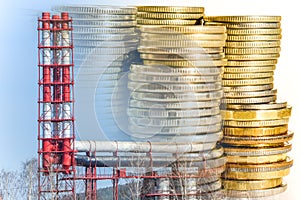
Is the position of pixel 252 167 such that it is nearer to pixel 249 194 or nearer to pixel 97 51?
pixel 249 194

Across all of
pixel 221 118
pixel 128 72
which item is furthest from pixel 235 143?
pixel 128 72

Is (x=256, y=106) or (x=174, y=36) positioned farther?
(x=256, y=106)

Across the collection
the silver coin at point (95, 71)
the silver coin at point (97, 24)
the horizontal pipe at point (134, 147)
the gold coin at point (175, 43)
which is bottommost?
the horizontal pipe at point (134, 147)

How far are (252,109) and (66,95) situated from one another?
4.49 metres

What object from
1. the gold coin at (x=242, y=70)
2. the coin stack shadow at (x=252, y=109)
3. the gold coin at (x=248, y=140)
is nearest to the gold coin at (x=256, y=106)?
the coin stack shadow at (x=252, y=109)

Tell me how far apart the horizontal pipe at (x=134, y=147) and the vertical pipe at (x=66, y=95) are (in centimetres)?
32

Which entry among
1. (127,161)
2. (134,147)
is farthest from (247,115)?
(127,161)

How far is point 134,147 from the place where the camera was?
3206 centimetres

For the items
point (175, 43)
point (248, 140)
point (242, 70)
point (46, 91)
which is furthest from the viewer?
point (248, 140)

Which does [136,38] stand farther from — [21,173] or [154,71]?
[21,173]

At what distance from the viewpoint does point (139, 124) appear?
32312mm

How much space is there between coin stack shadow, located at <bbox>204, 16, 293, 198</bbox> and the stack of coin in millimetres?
719

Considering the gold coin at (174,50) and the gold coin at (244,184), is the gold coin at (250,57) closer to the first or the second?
the gold coin at (174,50)

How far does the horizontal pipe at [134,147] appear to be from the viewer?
31.9m
